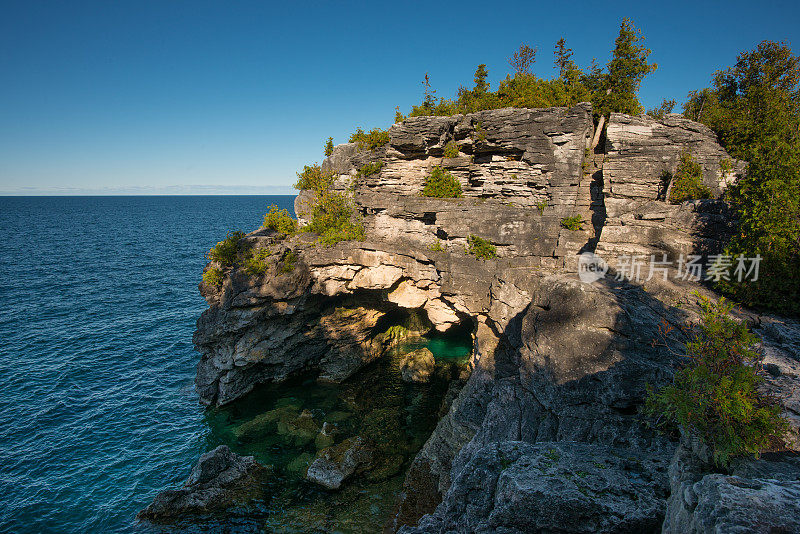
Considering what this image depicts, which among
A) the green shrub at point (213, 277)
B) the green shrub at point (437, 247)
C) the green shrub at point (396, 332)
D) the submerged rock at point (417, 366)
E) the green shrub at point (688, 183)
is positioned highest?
the green shrub at point (688, 183)

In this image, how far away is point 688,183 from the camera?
61.3 ft

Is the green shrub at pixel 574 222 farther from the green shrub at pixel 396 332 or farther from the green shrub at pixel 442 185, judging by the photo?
the green shrub at pixel 396 332

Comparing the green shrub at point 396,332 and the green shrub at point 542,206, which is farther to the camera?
the green shrub at point 396,332

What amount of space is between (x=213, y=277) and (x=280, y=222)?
20.4ft

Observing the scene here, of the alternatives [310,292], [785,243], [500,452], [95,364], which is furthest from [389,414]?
[95,364]

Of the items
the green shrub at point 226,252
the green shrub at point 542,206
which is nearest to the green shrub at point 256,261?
the green shrub at point 226,252

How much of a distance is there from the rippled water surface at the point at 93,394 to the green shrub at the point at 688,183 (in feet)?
102

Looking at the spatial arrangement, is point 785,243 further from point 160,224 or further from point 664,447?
point 160,224

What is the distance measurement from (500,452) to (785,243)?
13.7 m

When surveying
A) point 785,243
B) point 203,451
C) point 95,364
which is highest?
point 785,243

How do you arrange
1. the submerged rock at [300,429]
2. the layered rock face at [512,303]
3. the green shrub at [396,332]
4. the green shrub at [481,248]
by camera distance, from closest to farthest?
the layered rock face at [512,303]
the green shrub at [481,248]
the submerged rock at [300,429]
the green shrub at [396,332]

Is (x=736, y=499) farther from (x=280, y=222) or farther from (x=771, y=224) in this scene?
(x=280, y=222)

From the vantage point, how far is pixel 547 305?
1459cm

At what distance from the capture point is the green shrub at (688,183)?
1850cm
